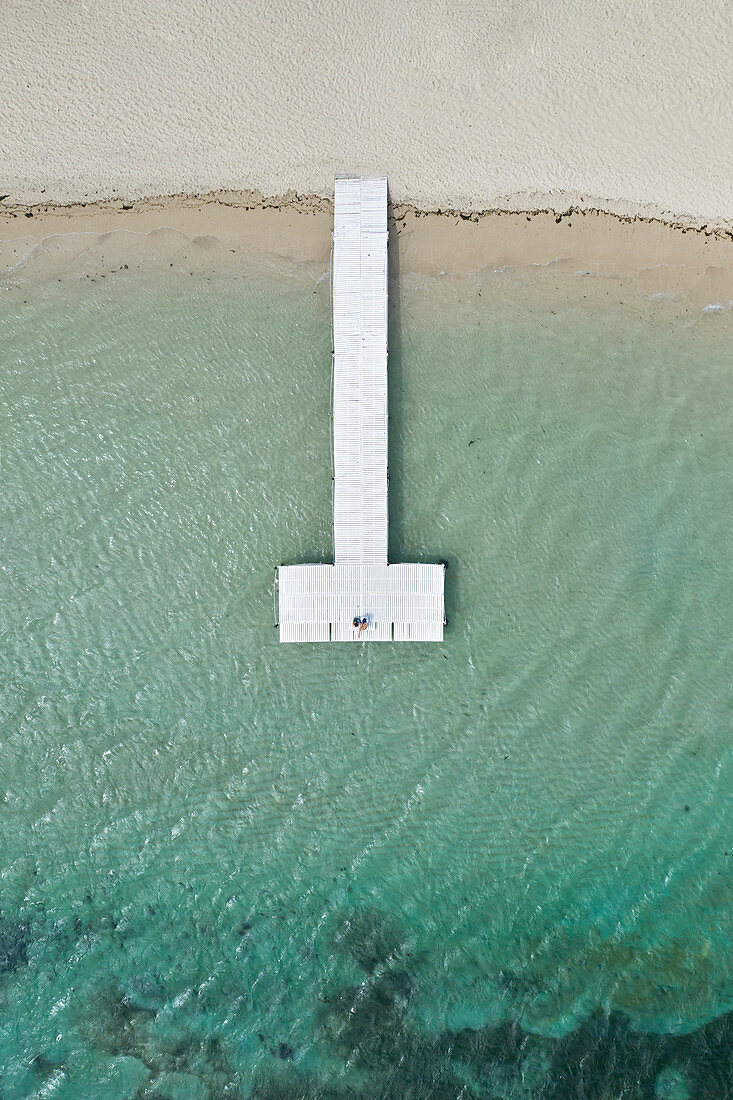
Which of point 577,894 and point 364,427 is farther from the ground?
point 364,427

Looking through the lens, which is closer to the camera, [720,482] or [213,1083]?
[213,1083]

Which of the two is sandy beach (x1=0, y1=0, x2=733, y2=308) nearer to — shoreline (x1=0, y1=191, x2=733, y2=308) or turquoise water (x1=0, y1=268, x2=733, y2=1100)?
shoreline (x1=0, y1=191, x2=733, y2=308)

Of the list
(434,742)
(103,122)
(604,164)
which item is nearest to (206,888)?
(434,742)

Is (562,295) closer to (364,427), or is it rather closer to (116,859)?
(364,427)

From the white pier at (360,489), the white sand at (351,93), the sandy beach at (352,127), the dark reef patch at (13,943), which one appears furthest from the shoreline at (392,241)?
the dark reef patch at (13,943)

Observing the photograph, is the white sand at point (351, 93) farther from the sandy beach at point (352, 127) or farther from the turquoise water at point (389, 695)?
the turquoise water at point (389, 695)

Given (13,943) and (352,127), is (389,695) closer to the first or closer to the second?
(13,943)

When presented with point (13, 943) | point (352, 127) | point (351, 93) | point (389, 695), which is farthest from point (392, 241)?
point (13, 943)
